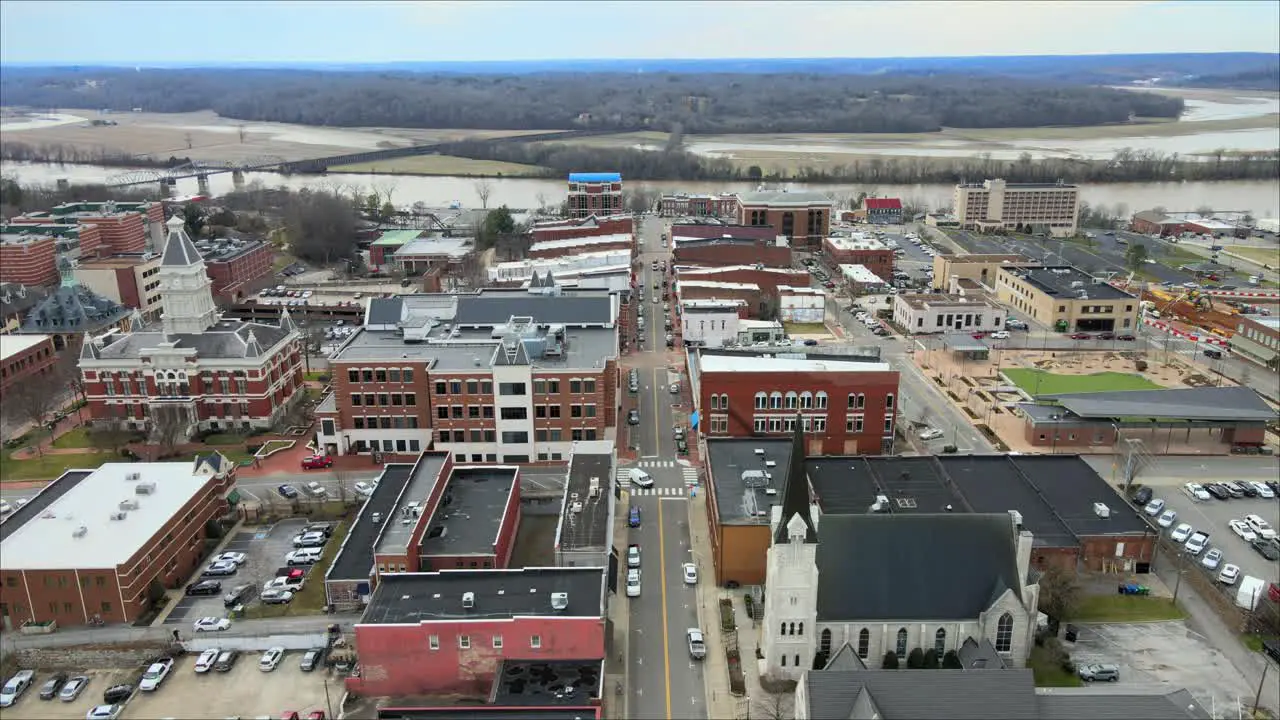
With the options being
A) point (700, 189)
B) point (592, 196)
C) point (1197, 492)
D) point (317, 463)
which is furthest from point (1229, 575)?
point (700, 189)

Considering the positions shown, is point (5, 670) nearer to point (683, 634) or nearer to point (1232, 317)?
point (683, 634)

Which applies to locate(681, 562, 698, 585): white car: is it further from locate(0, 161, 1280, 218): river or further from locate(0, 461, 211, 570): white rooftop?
locate(0, 161, 1280, 218): river

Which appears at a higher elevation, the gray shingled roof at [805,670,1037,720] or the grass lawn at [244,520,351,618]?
the gray shingled roof at [805,670,1037,720]

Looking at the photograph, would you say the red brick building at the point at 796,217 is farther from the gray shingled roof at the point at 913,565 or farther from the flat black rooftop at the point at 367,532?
the gray shingled roof at the point at 913,565

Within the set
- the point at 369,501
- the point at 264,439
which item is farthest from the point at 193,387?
the point at 369,501

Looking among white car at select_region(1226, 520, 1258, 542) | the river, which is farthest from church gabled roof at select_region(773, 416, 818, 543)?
the river

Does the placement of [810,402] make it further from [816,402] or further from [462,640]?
[462,640]
